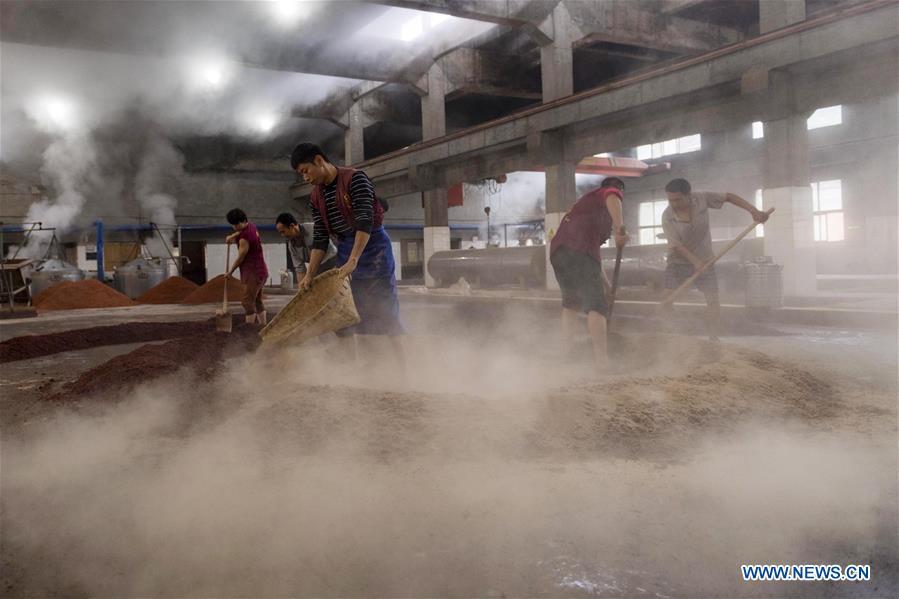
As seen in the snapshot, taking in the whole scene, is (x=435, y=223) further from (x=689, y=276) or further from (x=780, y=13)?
(x=689, y=276)

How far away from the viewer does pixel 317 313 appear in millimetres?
3740

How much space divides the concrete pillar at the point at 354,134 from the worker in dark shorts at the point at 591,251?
18157 mm

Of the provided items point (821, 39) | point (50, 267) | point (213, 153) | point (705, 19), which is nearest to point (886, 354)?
point (821, 39)

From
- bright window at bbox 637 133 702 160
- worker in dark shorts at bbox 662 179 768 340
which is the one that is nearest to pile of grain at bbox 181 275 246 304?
worker in dark shorts at bbox 662 179 768 340

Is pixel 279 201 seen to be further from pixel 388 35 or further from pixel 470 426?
pixel 470 426

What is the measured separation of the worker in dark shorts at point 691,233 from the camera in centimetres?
575

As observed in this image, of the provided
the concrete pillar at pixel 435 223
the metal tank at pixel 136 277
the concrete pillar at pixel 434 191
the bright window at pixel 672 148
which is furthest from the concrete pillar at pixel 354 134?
the bright window at pixel 672 148

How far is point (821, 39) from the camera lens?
999cm

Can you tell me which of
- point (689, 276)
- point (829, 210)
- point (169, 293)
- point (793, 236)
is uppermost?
point (829, 210)

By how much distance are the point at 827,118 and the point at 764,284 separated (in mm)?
13183

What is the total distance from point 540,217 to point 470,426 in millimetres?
25855

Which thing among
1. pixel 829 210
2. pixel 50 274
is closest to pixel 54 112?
pixel 50 274

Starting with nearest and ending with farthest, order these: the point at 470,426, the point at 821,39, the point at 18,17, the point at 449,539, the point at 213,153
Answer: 1. the point at 449,539
2. the point at 470,426
3. the point at 821,39
4. the point at 18,17
5. the point at 213,153

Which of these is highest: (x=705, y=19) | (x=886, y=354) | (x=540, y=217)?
(x=705, y=19)
